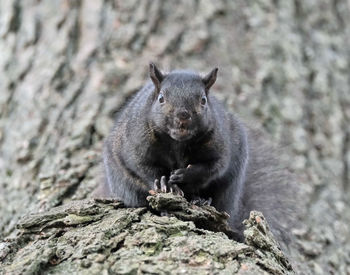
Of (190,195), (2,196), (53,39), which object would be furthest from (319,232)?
(53,39)

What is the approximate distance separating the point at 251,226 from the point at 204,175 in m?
0.61

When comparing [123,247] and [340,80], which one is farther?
[340,80]

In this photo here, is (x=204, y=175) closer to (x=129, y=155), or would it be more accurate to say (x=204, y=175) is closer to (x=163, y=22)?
(x=129, y=155)

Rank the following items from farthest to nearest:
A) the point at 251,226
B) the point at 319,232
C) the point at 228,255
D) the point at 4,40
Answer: the point at 4,40, the point at 319,232, the point at 251,226, the point at 228,255

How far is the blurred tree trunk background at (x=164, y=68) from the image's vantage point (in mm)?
4223

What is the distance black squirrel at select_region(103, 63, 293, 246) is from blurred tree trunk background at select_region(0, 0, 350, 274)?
0.30 meters

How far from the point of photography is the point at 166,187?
3477 mm

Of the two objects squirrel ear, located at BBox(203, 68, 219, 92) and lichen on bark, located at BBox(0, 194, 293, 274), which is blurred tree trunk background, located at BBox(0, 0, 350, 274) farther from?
squirrel ear, located at BBox(203, 68, 219, 92)

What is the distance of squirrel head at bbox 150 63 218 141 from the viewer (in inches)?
130

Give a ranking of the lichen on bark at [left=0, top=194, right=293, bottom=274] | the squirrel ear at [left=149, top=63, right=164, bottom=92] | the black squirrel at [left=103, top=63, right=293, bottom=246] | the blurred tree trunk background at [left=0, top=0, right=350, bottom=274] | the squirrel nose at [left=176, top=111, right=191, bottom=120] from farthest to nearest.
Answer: the blurred tree trunk background at [left=0, top=0, right=350, bottom=274] → the squirrel ear at [left=149, top=63, right=164, bottom=92] → the black squirrel at [left=103, top=63, right=293, bottom=246] → the squirrel nose at [left=176, top=111, right=191, bottom=120] → the lichen on bark at [left=0, top=194, right=293, bottom=274]

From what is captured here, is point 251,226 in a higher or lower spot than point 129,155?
lower

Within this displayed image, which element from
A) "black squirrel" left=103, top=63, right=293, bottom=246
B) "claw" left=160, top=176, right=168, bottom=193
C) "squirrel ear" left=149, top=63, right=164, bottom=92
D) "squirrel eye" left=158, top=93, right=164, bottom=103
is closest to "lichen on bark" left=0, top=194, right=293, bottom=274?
"claw" left=160, top=176, right=168, bottom=193

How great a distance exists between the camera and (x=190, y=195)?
366 centimetres

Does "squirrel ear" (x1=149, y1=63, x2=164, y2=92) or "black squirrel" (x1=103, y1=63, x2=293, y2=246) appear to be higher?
"squirrel ear" (x1=149, y1=63, x2=164, y2=92)
